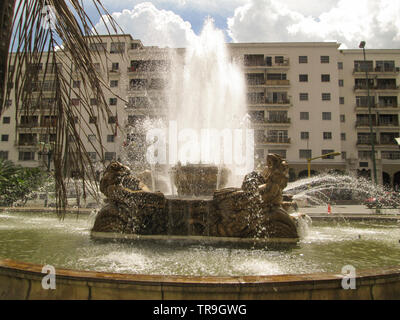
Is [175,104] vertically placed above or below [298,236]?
above

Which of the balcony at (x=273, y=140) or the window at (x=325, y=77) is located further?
the window at (x=325, y=77)

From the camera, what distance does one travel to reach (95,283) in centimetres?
299

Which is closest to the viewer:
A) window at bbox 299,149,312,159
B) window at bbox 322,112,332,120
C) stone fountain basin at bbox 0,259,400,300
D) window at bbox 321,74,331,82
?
stone fountain basin at bbox 0,259,400,300

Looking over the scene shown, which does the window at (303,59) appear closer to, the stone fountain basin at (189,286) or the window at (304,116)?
the window at (304,116)

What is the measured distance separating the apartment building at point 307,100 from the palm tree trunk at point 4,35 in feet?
120

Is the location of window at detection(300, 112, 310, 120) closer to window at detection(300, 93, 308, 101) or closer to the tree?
window at detection(300, 93, 308, 101)

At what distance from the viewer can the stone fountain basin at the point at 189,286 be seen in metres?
2.92

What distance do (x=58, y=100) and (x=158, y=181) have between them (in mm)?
11091

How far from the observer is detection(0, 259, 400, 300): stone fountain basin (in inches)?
115

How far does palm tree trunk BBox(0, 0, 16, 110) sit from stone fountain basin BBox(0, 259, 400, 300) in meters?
1.99

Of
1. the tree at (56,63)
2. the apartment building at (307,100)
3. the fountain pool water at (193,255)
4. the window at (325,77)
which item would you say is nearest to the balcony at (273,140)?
the apartment building at (307,100)

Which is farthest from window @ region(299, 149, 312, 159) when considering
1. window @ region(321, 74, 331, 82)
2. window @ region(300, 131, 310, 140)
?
window @ region(321, 74, 331, 82)
